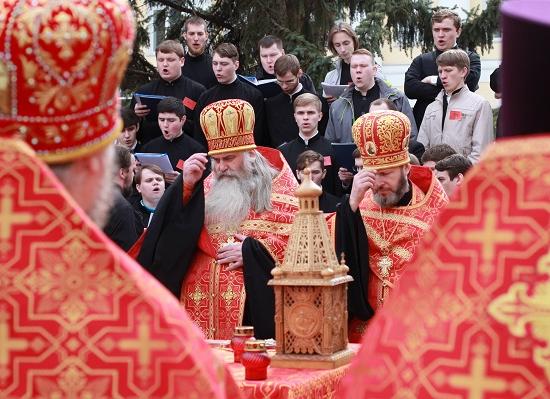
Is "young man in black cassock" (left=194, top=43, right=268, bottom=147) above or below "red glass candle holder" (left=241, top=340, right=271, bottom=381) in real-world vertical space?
above

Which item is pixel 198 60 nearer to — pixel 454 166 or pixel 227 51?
pixel 227 51

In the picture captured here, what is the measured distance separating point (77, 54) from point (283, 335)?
3.80 m

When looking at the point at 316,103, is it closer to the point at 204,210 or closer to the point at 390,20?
the point at 204,210

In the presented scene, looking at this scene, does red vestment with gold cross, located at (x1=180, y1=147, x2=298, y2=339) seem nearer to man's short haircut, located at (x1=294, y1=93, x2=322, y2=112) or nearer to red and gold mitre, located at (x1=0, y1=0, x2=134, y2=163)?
man's short haircut, located at (x1=294, y1=93, x2=322, y2=112)

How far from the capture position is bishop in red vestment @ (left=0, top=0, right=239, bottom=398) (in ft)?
8.64

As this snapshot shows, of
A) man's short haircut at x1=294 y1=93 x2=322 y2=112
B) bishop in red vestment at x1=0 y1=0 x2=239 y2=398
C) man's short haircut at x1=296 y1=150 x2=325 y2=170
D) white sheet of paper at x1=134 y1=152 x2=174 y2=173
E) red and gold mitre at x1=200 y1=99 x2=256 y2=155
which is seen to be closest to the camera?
bishop in red vestment at x1=0 y1=0 x2=239 y2=398

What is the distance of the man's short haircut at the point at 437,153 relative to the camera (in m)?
9.32

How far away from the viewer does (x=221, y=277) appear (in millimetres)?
8109

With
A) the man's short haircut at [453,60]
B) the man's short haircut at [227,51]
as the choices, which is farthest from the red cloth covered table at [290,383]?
the man's short haircut at [227,51]

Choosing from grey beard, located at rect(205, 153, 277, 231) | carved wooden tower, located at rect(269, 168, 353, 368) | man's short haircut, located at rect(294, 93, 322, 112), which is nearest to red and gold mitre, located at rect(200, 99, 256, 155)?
grey beard, located at rect(205, 153, 277, 231)

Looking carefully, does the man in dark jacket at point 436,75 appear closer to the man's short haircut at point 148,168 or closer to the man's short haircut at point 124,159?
the man's short haircut at point 148,168

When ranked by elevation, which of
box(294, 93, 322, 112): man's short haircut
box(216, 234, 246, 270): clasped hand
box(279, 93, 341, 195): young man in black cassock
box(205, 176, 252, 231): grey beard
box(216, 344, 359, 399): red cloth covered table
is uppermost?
box(294, 93, 322, 112): man's short haircut

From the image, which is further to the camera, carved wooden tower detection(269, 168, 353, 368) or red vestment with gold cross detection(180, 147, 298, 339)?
red vestment with gold cross detection(180, 147, 298, 339)

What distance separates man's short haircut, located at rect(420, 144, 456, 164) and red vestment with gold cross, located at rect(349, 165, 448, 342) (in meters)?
1.08
